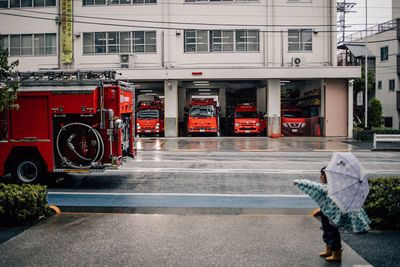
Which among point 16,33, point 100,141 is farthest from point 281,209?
point 16,33

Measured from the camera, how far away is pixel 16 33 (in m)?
32.1

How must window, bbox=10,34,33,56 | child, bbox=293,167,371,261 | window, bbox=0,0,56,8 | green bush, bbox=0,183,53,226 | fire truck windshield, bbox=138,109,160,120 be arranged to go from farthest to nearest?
window, bbox=10,34,33,56 → window, bbox=0,0,56,8 → fire truck windshield, bbox=138,109,160,120 → green bush, bbox=0,183,53,226 → child, bbox=293,167,371,261

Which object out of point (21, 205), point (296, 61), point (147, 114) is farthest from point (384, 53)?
point (21, 205)

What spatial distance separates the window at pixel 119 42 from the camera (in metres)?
31.1

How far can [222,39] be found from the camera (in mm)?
31031

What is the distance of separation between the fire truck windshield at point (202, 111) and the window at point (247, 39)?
5.33 metres

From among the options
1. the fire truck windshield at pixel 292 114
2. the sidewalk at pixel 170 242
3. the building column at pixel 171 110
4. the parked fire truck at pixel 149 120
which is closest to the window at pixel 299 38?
the fire truck windshield at pixel 292 114

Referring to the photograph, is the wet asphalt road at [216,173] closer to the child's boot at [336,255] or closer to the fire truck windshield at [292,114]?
the child's boot at [336,255]

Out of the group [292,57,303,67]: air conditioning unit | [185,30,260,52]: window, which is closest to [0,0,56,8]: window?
[185,30,260,52]: window

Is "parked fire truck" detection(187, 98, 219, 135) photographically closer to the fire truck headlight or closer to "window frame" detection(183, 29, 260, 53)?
"window frame" detection(183, 29, 260, 53)

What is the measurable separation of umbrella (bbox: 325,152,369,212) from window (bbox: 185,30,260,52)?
26841 mm

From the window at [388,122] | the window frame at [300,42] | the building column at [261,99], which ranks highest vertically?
the window frame at [300,42]

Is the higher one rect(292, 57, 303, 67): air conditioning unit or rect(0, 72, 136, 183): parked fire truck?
rect(292, 57, 303, 67): air conditioning unit

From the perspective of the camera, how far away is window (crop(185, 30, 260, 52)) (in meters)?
31.0
